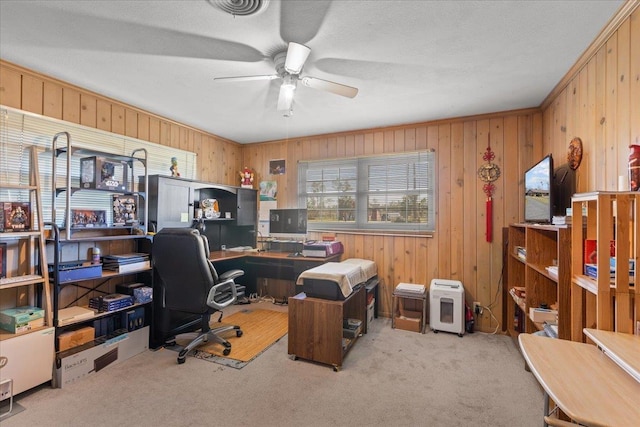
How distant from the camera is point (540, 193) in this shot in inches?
94.8

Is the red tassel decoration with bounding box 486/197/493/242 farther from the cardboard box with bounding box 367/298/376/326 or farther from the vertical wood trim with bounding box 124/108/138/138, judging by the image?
the vertical wood trim with bounding box 124/108/138/138

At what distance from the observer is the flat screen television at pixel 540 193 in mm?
2211

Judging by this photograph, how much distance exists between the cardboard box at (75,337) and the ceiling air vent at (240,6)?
259cm

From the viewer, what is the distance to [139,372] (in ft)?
7.84

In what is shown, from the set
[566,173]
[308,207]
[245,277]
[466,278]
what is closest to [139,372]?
[245,277]

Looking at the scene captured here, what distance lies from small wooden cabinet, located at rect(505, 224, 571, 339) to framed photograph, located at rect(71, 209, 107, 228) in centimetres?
346

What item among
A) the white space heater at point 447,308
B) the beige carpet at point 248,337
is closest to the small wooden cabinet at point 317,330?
the beige carpet at point 248,337

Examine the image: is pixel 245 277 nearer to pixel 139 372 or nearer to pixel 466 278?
pixel 139 372

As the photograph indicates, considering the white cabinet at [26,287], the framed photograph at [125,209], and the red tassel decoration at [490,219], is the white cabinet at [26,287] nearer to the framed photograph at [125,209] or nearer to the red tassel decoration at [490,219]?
the framed photograph at [125,209]

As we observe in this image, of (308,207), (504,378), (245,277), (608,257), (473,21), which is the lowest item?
(504,378)

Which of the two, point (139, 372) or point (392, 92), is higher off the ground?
point (392, 92)

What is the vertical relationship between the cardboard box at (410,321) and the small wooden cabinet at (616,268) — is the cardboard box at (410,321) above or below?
below

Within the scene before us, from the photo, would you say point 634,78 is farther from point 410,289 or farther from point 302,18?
point 410,289

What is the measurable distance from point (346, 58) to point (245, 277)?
11.1 feet
